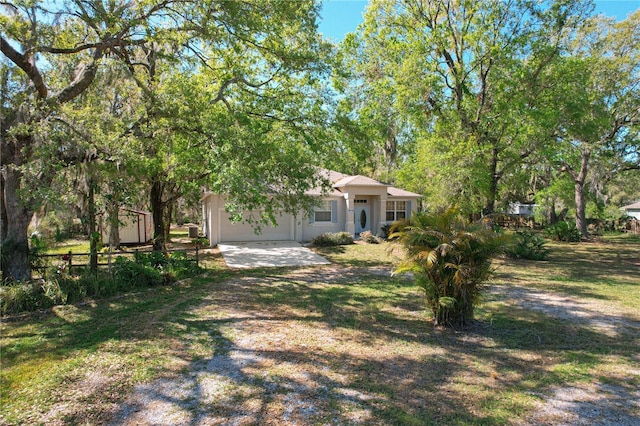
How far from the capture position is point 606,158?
59.3 ft

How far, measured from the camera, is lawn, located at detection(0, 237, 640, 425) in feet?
12.3

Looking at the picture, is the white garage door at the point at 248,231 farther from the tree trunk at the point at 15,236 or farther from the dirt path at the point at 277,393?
the dirt path at the point at 277,393

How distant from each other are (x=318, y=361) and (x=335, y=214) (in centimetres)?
1634

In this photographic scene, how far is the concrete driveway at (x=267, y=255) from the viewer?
14.0 meters

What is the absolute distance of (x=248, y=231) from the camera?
19.2 m

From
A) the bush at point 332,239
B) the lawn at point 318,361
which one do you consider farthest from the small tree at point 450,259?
the bush at point 332,239

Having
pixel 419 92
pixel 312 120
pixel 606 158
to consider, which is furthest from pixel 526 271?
pixel 606 158

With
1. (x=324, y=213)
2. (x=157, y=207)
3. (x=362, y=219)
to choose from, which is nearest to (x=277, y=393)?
(x=157, y=207)

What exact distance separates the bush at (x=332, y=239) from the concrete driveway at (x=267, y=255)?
111 centimetres

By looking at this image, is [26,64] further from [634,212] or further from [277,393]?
[634,212]

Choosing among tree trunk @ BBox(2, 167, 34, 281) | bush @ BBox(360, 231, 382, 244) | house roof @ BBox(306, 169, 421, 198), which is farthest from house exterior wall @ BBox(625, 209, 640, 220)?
tree trunk @ BBox(2, 167, 34, 281)

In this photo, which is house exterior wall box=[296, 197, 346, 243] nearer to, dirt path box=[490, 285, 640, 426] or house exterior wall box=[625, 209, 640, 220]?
dirt path box=[490, 285, 640, 426]

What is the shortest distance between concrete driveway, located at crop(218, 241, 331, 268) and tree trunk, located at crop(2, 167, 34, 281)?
19.8 ft

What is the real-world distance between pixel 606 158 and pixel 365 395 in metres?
19.9
